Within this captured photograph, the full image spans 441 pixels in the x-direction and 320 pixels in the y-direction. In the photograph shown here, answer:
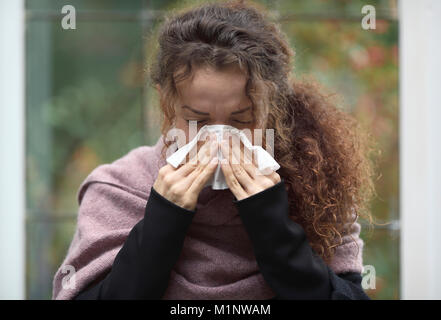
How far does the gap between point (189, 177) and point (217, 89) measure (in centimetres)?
19

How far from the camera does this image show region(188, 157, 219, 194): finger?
2.96 feet

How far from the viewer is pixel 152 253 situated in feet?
2.93

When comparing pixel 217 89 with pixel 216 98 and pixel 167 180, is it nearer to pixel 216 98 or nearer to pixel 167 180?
pixel 216 98

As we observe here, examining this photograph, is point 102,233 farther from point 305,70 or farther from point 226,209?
point 305,70

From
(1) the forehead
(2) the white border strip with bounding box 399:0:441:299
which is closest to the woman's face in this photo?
(1) the forehead

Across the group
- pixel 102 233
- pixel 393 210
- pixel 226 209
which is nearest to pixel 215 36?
pixel 226 209

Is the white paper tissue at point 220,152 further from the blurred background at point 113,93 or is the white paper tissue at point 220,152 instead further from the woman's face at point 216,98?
the blurred background at point 113,93

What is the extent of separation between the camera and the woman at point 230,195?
90 centimetres

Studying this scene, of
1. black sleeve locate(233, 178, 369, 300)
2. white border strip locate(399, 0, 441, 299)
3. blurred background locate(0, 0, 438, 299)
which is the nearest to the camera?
black sleeve locate(233, 178, 369, 300)
